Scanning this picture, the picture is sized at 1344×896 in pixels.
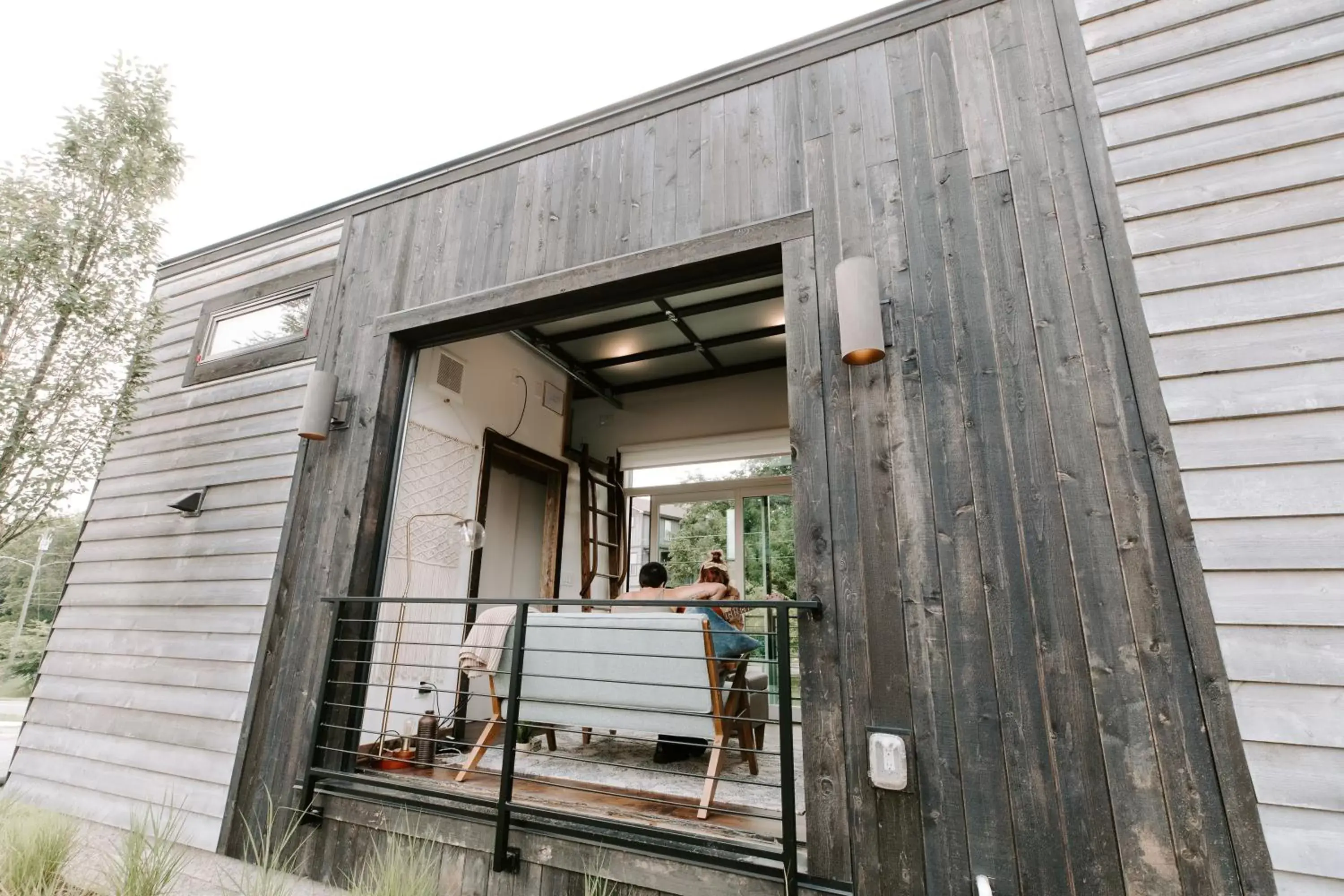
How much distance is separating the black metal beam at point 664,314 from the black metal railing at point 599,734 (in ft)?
8.21

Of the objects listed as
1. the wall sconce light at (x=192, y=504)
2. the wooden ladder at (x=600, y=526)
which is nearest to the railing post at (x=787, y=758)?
the wall sconce light at (x=192, y=504)

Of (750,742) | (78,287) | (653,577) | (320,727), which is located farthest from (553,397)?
(750,742)

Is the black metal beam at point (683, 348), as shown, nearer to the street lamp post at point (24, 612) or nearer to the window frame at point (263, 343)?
the window frame at point (263, 343)

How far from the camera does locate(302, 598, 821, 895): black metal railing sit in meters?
1.91

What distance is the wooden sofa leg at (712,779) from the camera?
6.86 ft

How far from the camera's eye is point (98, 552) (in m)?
3.80

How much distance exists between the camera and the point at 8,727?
7.36 m

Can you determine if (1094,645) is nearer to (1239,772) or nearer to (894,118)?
(1239,772)

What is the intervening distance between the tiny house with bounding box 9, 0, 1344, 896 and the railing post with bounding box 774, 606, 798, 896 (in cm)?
2

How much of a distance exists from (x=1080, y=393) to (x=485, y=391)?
4.10 m

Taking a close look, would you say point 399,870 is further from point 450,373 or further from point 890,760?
point 450,373

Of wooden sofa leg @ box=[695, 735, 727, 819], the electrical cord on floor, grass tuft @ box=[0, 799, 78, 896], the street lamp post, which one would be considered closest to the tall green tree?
grass tuft @ box=[0, 799, 78, 896]

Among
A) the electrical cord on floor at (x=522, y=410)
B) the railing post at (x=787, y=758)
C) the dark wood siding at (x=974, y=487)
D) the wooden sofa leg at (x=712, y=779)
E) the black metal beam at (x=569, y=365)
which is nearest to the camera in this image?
the dark wood siding at (x=974, y=487)

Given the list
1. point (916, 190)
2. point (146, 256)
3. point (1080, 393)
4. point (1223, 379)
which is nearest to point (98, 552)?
point (146, 256)
